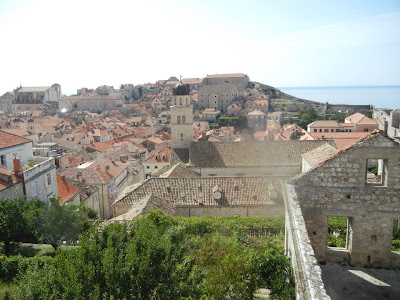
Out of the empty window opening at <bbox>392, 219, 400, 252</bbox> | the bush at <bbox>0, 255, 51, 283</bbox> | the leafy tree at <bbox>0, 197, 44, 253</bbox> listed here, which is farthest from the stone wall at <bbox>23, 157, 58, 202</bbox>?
the empty window opening at <bbox>392, 219, 400, 252</bbox>

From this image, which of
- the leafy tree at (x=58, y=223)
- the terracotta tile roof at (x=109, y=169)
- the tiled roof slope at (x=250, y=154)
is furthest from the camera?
the terracotta tile roof at (x=109, y=169)

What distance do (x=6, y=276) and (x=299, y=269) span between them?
11316mm

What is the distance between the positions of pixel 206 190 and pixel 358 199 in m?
14.8

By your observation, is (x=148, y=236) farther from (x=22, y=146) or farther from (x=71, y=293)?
(x=22, y=146)

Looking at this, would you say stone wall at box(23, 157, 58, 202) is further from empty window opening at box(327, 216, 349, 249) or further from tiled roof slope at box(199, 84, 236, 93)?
tiled roof slope at box(199, 84, 236, 93)

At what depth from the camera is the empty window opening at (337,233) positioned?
12.5 m

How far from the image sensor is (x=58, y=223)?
49.8ft

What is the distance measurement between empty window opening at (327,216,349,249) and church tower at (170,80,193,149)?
86.0 ft

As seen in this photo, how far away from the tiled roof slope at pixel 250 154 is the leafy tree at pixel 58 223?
18.2m

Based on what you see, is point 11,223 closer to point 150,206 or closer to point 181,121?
point 150,206

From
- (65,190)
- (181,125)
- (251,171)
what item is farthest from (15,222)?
(181,125)

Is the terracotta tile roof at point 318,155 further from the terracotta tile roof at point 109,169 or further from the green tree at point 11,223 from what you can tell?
the terracotta tile roof at point 109,169

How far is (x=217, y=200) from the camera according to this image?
23.8 m

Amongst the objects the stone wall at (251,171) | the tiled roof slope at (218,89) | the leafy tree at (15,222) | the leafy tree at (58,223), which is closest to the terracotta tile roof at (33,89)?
the tiled roof slope at (218,89)
